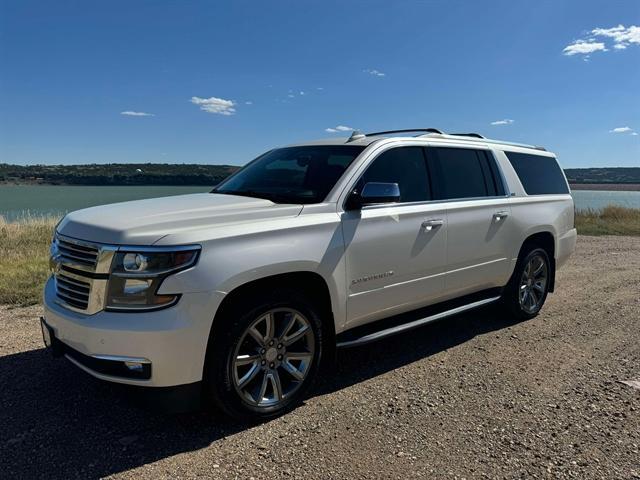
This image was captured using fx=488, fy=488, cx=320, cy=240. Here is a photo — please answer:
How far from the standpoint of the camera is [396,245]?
4000 millimetres

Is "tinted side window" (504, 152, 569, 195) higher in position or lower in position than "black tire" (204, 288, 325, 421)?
higher

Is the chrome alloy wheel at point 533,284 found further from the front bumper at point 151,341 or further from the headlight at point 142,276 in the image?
the headlight at point 142,276

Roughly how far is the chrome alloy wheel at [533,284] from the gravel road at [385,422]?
0.78m

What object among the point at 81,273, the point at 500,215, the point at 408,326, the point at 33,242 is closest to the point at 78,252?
the point at 81,273

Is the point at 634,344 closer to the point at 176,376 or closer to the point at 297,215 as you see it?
the point at 297,215

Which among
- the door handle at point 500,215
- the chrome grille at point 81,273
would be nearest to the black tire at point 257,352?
the chrome grille at point 81,273

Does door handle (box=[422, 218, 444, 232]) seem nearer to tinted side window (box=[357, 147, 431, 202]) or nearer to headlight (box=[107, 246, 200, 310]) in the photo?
tinted side window (box=[357, 147, 431, 202])

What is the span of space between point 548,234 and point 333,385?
3516mm

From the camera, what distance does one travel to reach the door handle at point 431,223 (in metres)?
4.24

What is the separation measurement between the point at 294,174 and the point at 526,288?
3.22 meters

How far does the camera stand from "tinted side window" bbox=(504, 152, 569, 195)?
18.5ft

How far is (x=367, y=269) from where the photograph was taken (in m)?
3.81

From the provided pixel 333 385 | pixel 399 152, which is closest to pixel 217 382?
pixel 333 385

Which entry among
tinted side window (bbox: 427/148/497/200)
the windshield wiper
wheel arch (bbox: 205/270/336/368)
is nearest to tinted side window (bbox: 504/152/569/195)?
tinted side window (bbox: 427/148/497/200)
